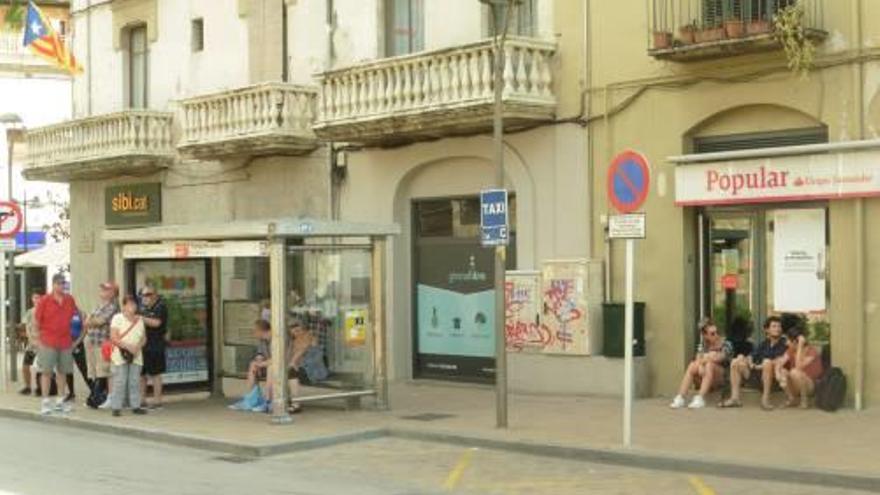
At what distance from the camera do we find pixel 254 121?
21.2 meters

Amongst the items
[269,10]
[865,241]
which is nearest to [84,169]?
[269,10]

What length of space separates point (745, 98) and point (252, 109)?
30.7 ft

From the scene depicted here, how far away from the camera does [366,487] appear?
35.4 ft

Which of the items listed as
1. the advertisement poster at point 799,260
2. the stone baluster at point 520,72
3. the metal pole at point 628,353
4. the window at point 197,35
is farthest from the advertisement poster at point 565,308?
the window at point 197,35

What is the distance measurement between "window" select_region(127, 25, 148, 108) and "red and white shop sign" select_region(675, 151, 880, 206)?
14.4m

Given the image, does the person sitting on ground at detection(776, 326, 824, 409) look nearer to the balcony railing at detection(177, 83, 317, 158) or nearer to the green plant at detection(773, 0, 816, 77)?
the green plant at detection(773, 0, 816, 77)

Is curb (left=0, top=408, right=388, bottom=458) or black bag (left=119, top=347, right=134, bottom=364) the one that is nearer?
curb (left=0, top=408, right=388, bottom=458)

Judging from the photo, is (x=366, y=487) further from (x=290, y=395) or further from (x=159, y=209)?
(x=159, y=209)

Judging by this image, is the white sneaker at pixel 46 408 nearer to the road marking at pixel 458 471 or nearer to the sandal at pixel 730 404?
the road marking at pixel 458 471

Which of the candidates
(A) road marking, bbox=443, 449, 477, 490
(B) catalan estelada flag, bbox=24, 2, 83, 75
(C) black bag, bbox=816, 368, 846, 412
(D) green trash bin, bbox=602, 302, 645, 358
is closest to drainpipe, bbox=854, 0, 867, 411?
(C) black bag, bbox=816, 368, 846, 412

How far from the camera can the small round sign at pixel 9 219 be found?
19875 millimetres

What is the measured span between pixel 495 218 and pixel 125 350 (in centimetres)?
537

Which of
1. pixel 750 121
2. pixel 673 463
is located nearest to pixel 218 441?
pixel 673 463

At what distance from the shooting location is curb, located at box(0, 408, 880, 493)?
1047 cm
